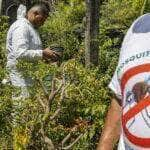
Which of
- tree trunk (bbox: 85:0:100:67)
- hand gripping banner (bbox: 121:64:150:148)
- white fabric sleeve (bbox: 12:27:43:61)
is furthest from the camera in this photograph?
tree trunk (bbox: 85:0:100:67)

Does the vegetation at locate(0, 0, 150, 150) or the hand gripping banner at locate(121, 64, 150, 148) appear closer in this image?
the hand gripping banner at locate(121, 64, 150, 148)

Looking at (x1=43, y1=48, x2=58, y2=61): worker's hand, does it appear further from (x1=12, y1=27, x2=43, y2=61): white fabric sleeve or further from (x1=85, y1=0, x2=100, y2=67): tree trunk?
(x1=85, y1=0, x2=100, y2=67): tree trunk

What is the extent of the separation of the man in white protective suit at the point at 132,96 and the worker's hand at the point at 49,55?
3781 millimetres

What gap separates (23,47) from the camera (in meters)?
5.97

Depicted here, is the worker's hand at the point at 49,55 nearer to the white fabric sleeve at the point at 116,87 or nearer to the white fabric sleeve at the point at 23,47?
the white fabric sleeve at the point at 23,47

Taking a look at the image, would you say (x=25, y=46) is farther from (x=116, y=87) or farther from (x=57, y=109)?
(x=116, y=87)

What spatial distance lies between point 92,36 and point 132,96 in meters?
4.30

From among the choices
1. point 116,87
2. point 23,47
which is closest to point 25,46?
point 23,47

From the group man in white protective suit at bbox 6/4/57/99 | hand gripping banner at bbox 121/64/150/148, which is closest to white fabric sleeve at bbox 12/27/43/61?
man in white protective suit at bbox 6/4/57/99

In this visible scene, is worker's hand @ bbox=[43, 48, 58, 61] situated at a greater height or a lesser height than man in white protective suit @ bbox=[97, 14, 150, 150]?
lesser

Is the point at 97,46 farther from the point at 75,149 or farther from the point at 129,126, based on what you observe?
the point at 129,126

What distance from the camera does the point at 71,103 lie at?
5.15 metres

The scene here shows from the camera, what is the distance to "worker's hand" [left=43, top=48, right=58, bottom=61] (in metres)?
5.96

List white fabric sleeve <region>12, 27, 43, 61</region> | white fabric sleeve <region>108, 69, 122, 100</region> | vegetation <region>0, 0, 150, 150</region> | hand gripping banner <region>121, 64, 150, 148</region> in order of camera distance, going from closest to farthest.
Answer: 1. hand gripping banner <region>121, 64, 150, 148</region>
2. white fabric sleeve <region>108, 69, 122, 100</region>
3. vegetation <region>0, 0, 150, 150</region>
4. white fabric sleeve <region>12, 27, 43, 61</region>
